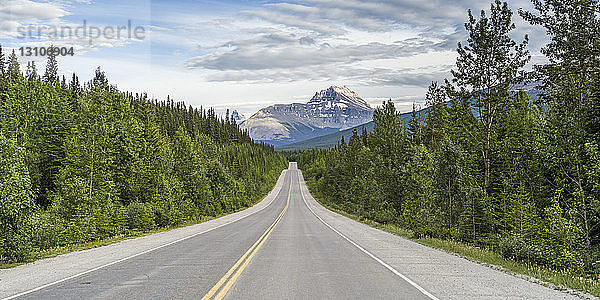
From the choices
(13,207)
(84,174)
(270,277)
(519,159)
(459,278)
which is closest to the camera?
(270,277)

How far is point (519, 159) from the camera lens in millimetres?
20172

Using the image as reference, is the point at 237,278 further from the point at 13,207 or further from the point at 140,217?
the point at 140,217

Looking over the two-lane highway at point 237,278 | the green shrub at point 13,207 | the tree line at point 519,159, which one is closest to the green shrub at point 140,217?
the two-lane highway at point 237,278

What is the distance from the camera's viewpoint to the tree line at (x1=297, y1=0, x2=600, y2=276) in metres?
14.6

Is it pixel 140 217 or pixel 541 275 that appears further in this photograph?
pixel 140 217

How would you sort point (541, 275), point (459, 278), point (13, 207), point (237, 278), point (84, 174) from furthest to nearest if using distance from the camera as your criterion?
point (84, 174)
point (13, 207)
point (541, 275)
point (459, 278)
point (237, 278)

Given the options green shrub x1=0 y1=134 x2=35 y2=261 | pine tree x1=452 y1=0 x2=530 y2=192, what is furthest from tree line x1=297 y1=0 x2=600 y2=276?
green shrub x1=0 y1=134 x2=35 y2=261

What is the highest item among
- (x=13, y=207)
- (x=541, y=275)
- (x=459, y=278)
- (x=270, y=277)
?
(x=13, y=207)

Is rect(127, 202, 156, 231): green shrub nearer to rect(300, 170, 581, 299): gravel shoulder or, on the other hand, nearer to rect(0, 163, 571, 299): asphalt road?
rect(0, 163, 571, 299): asphalt road

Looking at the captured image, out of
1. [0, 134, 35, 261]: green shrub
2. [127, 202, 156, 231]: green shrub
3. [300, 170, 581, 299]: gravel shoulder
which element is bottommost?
[127, 202, 156, 231]: green shrub

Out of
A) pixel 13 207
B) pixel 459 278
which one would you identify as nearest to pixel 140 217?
pixel 13 207

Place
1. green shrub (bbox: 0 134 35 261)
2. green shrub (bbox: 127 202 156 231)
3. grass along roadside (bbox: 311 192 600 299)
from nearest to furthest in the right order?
grass along roadside (bbox: 311 192 600 299), green shrub (bbox: 0 134 35 261), green shrub (bbox: 127 202 156 231)

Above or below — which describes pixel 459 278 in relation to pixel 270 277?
below

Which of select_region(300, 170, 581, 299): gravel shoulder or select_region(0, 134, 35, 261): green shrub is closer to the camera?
select_region(300, 170, 581, 299): gravel shoulder
